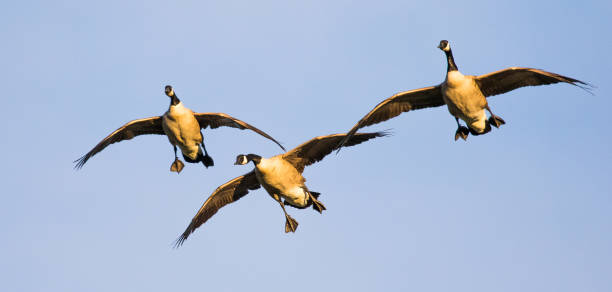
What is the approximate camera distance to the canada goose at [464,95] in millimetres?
21969

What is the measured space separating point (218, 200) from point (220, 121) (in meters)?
2.58

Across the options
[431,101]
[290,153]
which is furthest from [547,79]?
[290,153]

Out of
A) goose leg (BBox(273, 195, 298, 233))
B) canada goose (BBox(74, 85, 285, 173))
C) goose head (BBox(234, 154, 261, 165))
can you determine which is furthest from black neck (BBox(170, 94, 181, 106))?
goose leg (BBox(273, 195, 298, 233))

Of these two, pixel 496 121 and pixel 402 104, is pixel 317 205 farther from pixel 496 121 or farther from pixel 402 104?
pixel 496 121

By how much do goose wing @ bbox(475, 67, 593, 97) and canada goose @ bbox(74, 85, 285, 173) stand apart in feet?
17.6

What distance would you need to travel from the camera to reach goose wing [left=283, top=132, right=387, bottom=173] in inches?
912

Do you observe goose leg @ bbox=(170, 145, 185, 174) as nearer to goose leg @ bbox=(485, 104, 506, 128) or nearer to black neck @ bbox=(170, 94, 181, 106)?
black neck @ bbox=(170, 94, 181, 106)

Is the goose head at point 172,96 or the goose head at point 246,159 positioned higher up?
the goose head at point 172,96

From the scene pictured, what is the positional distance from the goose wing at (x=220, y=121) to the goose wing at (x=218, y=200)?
183 centimetres

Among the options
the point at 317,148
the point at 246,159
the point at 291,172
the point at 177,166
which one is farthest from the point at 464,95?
the point at 177,166

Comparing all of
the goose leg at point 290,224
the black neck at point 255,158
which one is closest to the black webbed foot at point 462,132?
the black neck at point 255,158

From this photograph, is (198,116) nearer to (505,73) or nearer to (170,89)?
(170,89)

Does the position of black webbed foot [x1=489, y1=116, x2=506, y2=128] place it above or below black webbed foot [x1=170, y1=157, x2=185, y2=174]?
below

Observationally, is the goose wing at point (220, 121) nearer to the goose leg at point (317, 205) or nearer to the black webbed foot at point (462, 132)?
the goose leg at point (317, 205)
